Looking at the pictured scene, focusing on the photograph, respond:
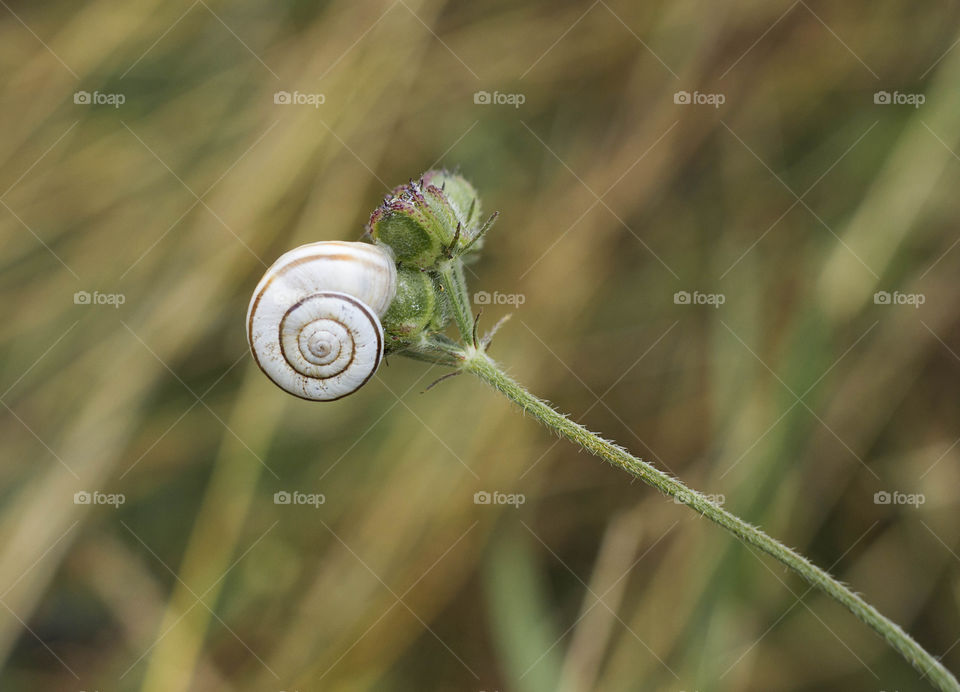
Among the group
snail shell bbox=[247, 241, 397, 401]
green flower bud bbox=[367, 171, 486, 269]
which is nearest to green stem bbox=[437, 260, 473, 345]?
green flower bud bbox=[367, 171, 486, 269]

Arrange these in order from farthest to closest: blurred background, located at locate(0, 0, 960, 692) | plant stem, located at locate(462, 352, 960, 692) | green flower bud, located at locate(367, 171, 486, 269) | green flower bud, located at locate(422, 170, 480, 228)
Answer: blurred background, located at locate(0, 0, 960, 692), green flower bud, located at locate(422, 170, 480, 228), green flower bud, located at locate(367, 171, 486, 269), plant stem, located at locate(462, 352, 960, 692)

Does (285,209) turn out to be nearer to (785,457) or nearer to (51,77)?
(51,77)

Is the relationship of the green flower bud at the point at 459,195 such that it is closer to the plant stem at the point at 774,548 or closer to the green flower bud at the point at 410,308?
the green flower bud at the point at 410,308

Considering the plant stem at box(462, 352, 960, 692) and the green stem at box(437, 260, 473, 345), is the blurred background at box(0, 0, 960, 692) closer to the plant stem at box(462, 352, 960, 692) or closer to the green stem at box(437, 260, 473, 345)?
the plant stem at box(462, 352, 960, 692)

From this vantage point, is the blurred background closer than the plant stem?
No

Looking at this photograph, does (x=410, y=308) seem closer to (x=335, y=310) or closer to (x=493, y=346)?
(x=335, y=310)

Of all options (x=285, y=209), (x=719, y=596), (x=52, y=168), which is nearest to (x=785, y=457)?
(x=719, y=596)

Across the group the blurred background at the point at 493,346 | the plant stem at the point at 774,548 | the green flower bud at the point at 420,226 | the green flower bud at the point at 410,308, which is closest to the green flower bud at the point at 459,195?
the green flower bud at the point at 420,226
